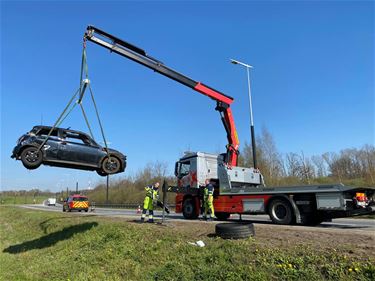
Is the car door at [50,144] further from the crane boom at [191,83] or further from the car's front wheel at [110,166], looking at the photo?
the crane boom at [191,83]

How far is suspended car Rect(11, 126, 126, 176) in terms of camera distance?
33.0 feet

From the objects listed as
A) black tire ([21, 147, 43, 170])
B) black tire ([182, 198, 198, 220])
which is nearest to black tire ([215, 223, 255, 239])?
black tire ([21, 147, 43, 170])

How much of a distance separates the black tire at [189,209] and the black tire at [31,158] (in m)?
8.43

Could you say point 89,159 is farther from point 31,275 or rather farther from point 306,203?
point 306,203

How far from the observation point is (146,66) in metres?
16.2

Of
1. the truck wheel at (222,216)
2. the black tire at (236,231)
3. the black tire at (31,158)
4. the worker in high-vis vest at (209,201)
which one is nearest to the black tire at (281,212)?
the worker in high-vis vest at (209,201)

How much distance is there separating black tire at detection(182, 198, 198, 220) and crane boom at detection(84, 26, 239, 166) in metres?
2.60

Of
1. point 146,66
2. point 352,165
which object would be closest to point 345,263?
point 146,66

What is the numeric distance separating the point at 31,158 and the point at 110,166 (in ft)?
7.46

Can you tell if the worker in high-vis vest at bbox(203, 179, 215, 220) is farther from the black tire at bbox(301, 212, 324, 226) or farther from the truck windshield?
the black tire at bbox(301, 212, 324, 226)

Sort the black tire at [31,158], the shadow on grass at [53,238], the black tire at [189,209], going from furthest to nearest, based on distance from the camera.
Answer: the black tire at [189,209]
the shadow on grass at [53,238]
the black tire at [31,158]

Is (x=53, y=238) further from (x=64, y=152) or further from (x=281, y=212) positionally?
(x=281, y=212)

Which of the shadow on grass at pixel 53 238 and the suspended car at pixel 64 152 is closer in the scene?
the suspended car at pixel 64 152

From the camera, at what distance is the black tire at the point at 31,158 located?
9953mm
